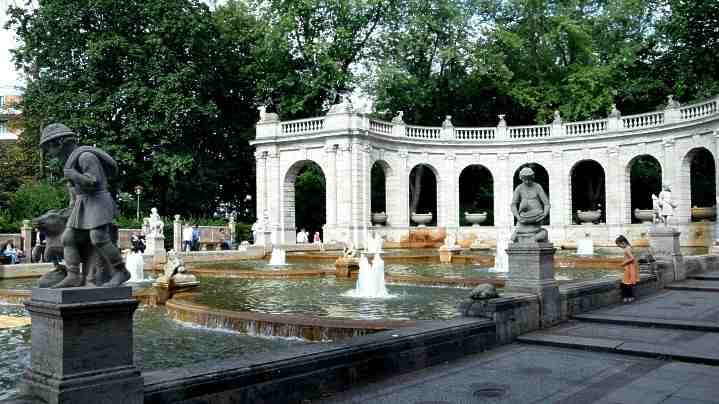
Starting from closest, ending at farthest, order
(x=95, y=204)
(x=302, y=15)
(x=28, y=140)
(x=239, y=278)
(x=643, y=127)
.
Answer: (x=95, y=204)
(x=239, y=278)
(x=643, y=127)
(x=302, y=15)
(x=28, y=140)

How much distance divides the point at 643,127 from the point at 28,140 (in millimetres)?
40505

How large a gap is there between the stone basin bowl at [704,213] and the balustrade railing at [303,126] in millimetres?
21554

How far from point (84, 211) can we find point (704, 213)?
35.9 metres

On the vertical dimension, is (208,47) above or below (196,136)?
above

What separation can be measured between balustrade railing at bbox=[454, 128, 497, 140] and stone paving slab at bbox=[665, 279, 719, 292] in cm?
2526

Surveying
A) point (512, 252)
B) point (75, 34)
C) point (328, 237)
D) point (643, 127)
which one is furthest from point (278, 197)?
point (512, 252)

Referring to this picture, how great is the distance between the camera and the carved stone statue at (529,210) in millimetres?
10844

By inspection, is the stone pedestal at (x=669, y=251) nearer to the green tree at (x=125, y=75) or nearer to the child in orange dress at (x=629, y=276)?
the child in orange dress at (x=629, y=276)

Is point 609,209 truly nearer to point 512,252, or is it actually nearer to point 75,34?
point 512,252

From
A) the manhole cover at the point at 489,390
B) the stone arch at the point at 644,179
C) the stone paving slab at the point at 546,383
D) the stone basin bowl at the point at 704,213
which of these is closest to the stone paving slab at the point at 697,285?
the stone paving slab at the point at 546,383

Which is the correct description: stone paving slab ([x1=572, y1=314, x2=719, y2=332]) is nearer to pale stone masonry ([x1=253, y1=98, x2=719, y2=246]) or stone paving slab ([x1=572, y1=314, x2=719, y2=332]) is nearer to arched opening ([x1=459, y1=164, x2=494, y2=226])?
pale stone masonry ([x1=253, y1=98, x2=719, y2=246])

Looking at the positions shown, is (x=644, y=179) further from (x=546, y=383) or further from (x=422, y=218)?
(x=546, y=383)

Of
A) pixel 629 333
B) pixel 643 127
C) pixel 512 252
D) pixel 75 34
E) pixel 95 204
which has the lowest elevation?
pixel 629 333

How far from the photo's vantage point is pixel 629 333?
10016mm
